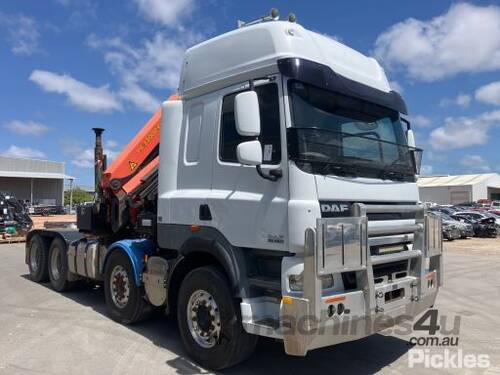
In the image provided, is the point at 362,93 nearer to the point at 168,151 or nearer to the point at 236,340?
the point at 168,151

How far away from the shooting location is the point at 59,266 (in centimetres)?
930

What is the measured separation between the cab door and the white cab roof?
0.22 meters

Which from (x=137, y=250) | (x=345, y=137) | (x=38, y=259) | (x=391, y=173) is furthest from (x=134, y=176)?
(x=38, y=259)

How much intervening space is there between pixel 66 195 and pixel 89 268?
8097 cm

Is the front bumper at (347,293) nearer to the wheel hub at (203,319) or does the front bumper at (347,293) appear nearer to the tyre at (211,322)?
the tyre at (211,322)

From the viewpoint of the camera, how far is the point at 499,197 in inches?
3501

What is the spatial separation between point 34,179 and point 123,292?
2340 inches

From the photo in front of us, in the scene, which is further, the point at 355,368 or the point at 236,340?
the point at 355,368

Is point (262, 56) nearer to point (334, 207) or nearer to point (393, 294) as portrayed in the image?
point (334, 207)

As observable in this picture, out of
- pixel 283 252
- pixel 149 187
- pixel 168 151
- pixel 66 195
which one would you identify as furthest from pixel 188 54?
pixel 66 195

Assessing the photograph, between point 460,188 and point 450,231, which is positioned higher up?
point 460,188

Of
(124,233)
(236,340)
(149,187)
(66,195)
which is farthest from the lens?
(66,195)

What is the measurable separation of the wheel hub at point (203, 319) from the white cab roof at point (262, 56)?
94.0 inches

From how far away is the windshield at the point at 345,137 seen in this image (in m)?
4.40
